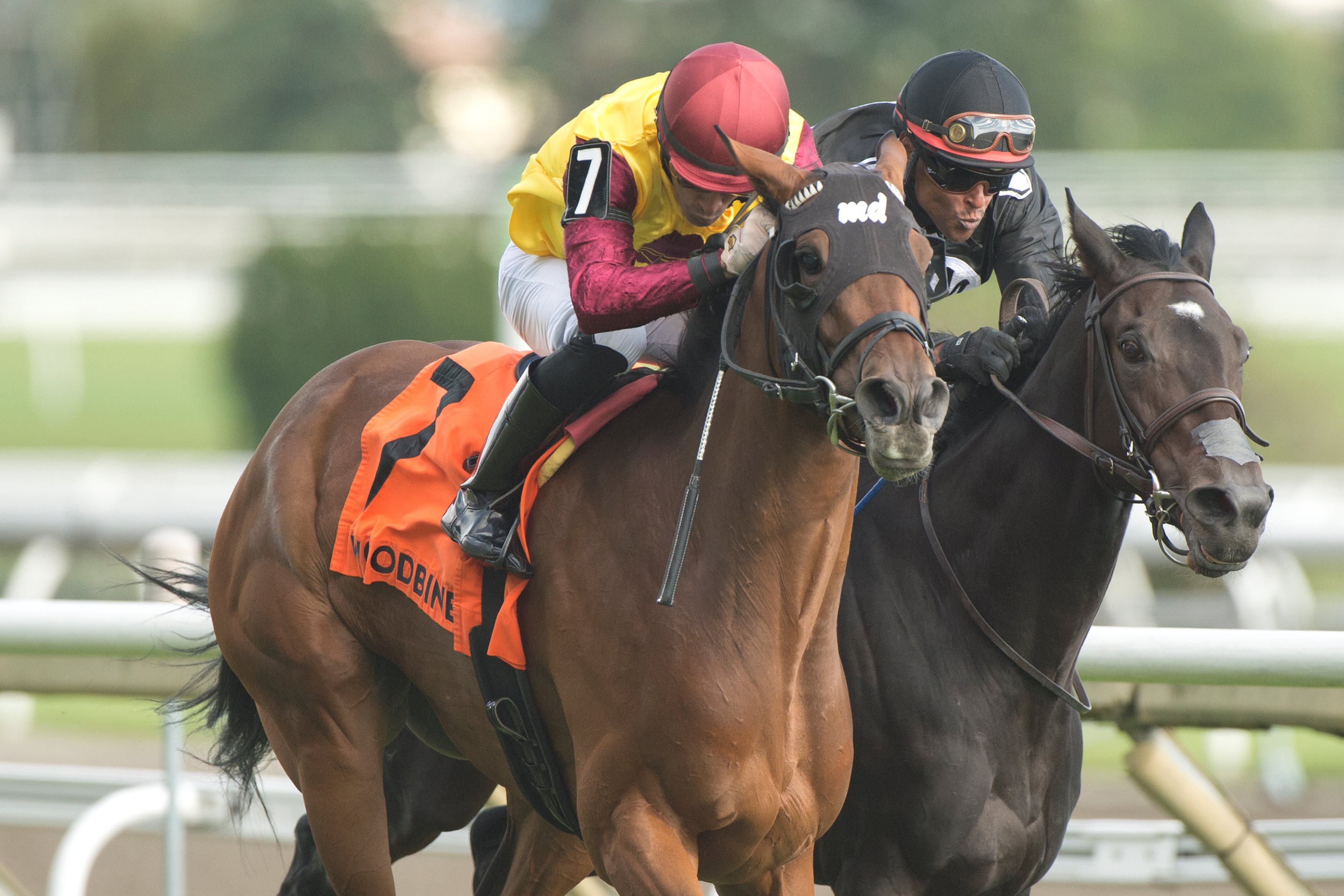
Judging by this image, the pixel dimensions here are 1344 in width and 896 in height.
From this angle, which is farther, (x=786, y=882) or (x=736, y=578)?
(x=786, y=882)

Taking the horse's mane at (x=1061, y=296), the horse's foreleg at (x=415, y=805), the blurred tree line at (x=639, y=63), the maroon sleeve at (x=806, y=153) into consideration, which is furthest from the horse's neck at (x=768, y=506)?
the blurred tree line at (x=639, y=63)

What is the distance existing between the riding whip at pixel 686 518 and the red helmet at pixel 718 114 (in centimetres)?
35

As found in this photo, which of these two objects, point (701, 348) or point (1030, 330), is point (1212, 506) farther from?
point (701, 348)

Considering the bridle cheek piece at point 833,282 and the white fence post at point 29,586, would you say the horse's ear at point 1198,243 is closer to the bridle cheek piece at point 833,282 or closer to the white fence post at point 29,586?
the bridle cheek piece at point 833,282

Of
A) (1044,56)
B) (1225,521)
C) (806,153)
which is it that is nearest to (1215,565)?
(1225,521)

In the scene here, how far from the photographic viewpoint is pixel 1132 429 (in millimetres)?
3172

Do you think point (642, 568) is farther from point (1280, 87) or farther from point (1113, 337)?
point (1280, 87)

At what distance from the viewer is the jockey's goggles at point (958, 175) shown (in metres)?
3.53

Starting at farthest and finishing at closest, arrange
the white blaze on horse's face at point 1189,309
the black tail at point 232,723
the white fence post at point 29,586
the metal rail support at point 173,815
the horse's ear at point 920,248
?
→ 1. the white fence post at point 29,586
2. the metal rail support at point 173,815
3. the black tail at point 232,723
4. the white blaze on horse's face at point 1189,309
5. the horse's ear at point 920,248

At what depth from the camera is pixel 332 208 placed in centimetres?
1769

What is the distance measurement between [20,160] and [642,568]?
24.5 meters

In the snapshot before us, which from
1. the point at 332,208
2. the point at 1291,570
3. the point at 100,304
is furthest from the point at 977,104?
the point at 100,304

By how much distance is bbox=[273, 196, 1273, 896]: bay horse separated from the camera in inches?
127

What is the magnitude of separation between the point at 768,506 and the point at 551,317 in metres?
0.77
